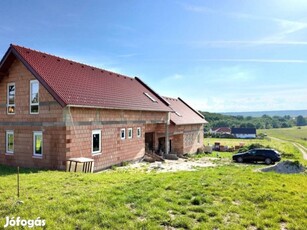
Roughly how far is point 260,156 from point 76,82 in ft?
66.9

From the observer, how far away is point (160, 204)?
299 inches

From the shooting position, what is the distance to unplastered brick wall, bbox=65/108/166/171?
15.1m

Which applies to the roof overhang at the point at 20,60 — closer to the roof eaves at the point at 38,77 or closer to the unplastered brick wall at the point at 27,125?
the roof eaves at the point at 38,77

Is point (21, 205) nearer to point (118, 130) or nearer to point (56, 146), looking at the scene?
point (56, 146)

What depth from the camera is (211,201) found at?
8.05 metres

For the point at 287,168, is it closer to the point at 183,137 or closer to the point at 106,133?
the point at 106,133

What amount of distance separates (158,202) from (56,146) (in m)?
9.23

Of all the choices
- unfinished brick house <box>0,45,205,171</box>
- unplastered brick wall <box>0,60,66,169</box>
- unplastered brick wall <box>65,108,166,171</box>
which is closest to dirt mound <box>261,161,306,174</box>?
unplastered brick wall <box>65,108,166,171</box>

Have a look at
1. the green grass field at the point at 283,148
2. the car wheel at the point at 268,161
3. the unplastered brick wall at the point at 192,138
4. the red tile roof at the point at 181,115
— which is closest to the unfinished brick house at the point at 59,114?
the red tile roof at the point at 181,115

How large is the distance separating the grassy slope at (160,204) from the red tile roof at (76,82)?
6.34 m

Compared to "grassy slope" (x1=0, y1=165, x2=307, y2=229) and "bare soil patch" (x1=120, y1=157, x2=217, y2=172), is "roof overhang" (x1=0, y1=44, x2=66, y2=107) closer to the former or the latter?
"grassy slope" (x1=0, y1=165, x2=307, y2=229)

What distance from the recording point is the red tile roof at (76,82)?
50.0 ft

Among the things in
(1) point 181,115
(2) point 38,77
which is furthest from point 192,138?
(2) point 38,77

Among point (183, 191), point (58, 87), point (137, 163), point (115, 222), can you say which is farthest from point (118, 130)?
point (115, 222)
